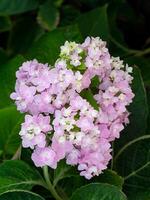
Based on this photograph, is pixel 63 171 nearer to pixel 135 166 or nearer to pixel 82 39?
pixel 135 166

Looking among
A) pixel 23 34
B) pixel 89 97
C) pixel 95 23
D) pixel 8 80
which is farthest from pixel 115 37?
pixel 89 97

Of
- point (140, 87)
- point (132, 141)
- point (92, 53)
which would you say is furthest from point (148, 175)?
point (92, 53)

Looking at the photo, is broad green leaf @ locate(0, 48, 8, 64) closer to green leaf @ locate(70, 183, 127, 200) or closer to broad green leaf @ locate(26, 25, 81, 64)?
broad green leaf @ locate(26, 25, 81, 64)

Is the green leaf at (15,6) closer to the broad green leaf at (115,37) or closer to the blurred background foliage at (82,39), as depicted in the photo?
the blurred background foliage at (82,39)

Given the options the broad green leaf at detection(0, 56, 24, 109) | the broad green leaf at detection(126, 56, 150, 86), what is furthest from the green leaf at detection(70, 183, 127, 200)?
the broad green leaf at detection(126, 56, 150, 86)

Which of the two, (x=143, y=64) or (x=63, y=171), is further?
(x=143, y=64)

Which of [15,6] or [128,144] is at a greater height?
[15,6]
